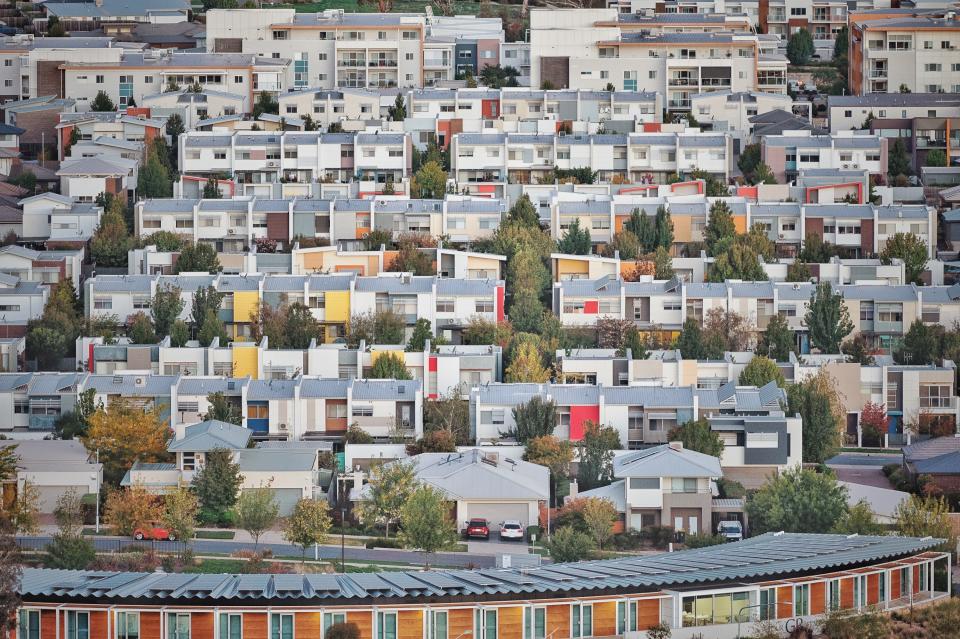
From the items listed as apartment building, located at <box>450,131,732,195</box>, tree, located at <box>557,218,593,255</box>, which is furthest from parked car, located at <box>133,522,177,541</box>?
apartment building, located at <box>450,131,732,195</box>

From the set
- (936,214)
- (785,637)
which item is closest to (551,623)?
(785,637)

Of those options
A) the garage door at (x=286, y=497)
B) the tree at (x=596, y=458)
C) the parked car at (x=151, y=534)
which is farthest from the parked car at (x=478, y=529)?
the parked car at (x=151, y=534)

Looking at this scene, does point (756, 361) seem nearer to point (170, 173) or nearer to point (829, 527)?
point (829, 527)

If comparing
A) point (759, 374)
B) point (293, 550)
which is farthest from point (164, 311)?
point (293, 550)

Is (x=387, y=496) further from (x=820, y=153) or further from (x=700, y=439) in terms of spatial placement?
(x=820, y=153)

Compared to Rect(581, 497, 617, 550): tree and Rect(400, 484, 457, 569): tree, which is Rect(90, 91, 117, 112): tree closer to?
Rect(400, 484, 457, 569): tree
